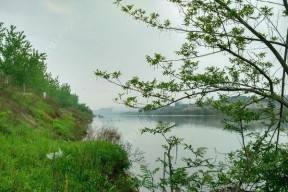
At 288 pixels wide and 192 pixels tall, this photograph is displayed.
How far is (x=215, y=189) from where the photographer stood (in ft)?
19.2

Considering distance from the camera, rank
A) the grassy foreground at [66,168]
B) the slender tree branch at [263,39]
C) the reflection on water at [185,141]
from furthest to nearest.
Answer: the reflection on water at [185,141]
the grassy foreground at [66,168]
the slender tree branch at [263,39]

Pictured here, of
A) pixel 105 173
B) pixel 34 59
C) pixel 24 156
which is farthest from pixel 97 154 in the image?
pixel 34 59

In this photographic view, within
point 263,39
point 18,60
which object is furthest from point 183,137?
point 263,39

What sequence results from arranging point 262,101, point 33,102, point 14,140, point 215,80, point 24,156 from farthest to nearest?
point 33,102, point 14,140, point 24,156, point 262,101, point 215,80

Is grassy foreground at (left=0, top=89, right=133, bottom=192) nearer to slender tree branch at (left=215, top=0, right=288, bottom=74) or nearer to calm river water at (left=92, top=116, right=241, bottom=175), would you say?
calm river water at (left=92, top=116, right=241, bottom=175)

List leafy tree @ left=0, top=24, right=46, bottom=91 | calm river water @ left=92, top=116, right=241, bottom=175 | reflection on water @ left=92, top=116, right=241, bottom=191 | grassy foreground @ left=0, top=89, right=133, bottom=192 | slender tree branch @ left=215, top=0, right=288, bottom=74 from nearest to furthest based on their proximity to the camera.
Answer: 1. slender tree branch @ left=215, top=0, right=288, bottom=74
2. grassy foreground @ left=0, top=89, right=133, bottom=192
3. reflection on water @ left=92, top=116, right=241, bottom=191
4. calm river water @ left=92, top=116, right=241, bottom=175
5. leafy tree @ left=0, top=24, right=46, bottom=91

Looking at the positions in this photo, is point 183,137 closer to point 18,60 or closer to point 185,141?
point 185,141

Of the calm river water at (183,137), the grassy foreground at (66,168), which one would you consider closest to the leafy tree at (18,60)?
the calm river water at (183,137)

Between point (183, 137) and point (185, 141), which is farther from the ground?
point (183, 137)

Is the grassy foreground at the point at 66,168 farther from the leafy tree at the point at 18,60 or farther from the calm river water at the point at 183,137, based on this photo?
the leafy tree at the point at 18,60

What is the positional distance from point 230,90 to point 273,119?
3.44 feet

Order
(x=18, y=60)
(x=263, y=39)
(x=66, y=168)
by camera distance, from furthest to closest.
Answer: (x=18, y=60) → (x=66, y=168) → (x=263, y=39)

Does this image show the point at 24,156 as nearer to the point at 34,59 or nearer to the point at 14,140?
the point at 14,140

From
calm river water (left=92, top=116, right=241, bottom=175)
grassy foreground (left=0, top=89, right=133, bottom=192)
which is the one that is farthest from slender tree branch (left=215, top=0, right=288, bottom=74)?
grassy foreground (left=0, top=89, right=133, bottom=192)
